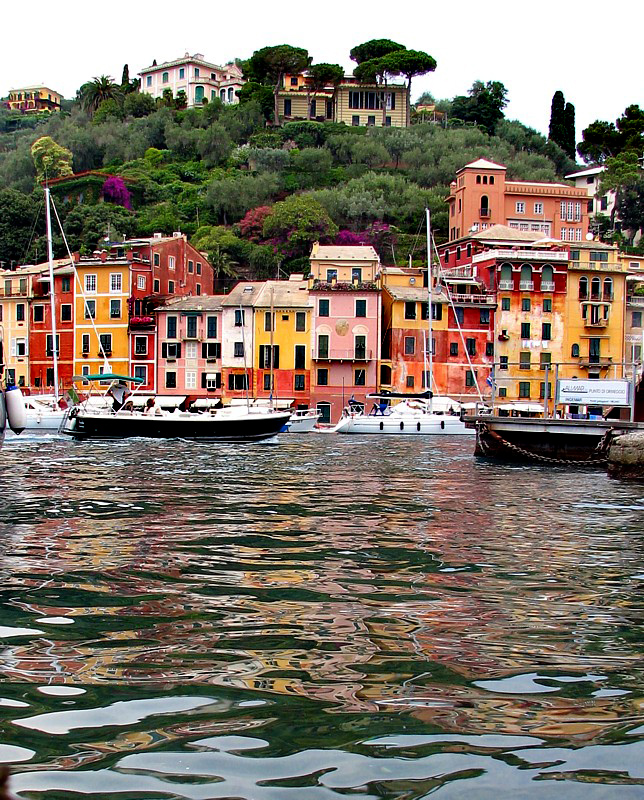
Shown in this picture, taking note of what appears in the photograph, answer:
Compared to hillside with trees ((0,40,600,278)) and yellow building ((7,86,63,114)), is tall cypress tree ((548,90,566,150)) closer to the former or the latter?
hillside with trees ((0,40,600,278))

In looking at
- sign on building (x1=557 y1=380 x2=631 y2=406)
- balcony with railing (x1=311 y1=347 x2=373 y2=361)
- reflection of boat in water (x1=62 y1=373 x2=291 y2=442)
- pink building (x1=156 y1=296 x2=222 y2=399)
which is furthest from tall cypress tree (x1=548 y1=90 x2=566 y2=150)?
sign on building (x1=557 y1=380 x2=631 y2=406)

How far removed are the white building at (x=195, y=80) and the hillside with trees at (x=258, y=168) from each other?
632cm

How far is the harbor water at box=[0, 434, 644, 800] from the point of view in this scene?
15.7ft

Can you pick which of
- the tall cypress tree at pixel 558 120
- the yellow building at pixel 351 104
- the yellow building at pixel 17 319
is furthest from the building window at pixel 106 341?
the tall cypress tree at pixel 558 120

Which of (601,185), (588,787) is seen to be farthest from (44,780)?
(601,185)

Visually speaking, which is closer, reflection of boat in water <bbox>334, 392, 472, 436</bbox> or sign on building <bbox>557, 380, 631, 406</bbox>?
sign on building <bbox>557, 380, 631, 406</bbox>

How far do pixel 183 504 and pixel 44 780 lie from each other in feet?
40.2

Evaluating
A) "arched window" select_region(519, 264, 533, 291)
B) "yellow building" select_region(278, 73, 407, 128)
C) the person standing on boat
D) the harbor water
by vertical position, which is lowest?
the harbor water

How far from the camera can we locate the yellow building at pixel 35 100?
613ft

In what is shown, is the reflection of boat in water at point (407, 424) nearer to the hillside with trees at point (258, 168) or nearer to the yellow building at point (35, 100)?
the hillside with trees at point (258, 168)

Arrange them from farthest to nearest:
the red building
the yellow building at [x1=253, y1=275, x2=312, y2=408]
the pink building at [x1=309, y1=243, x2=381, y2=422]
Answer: the red building < the yellow building at [x1=253, y1=275, x2=312, y2=408] < the pink building at [x1=309, y1=243, x2=381, y2=422]

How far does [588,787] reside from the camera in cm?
460

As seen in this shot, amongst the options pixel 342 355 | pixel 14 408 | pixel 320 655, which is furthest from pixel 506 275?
pixel 320 655

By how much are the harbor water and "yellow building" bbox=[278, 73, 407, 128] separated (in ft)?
395
